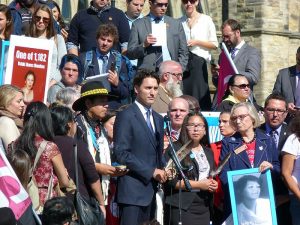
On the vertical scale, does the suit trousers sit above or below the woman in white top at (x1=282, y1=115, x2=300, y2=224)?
below

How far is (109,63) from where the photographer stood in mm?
15711

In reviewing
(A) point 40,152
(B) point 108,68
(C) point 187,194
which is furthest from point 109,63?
(A) point 40,152

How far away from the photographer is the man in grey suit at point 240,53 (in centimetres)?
1702

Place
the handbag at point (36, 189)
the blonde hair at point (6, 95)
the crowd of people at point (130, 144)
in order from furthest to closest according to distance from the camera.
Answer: the blonde hair at point (6, 95)
the crowd of people at point (130, 144)
the handbag at point (36, 189)

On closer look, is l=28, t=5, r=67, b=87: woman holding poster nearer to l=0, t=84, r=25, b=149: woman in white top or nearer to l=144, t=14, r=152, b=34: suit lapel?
l=144, t=14, r=152, b=34: suit lapel

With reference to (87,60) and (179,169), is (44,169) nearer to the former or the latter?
(179,169)

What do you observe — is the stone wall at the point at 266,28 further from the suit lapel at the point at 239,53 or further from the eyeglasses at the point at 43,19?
the eyeglasses at the point at 43,19

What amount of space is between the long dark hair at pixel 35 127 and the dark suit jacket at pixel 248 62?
18.1ft

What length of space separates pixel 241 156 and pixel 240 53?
4053 millimetres

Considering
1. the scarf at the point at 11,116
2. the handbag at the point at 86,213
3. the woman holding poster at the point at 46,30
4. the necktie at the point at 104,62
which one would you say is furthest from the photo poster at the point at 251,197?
the necktie at the point at 104,62

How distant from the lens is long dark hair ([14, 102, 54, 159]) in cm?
1180

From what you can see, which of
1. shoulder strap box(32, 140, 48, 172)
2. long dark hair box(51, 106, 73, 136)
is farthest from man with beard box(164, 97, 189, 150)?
shoulder strap box(32, 140, 48, 172)

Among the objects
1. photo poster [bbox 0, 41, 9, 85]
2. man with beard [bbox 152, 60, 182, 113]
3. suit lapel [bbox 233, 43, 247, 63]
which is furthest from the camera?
suit lapel [bbox 233, 43, 247, 63]

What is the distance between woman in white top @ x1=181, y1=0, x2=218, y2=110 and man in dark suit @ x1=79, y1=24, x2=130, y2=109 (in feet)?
5.90
